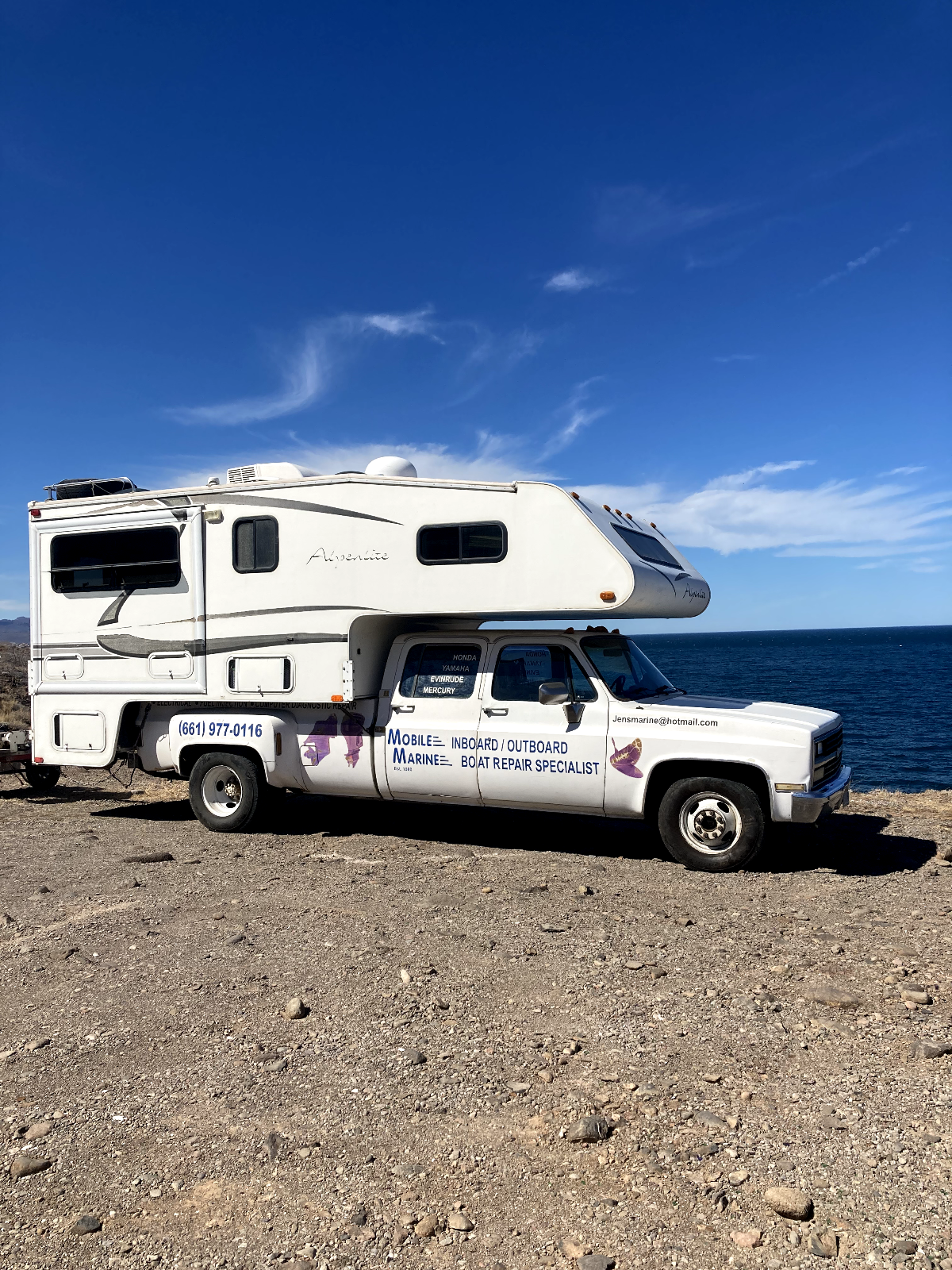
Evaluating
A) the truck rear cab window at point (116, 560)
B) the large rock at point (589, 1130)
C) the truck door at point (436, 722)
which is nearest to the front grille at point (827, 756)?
the truck door at point (436, 722)

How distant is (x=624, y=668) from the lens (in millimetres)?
8055

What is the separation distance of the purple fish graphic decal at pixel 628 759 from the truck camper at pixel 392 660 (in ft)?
0.04

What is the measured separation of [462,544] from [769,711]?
9.87ft

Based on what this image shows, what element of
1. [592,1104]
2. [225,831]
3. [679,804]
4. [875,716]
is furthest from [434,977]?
[875,716]

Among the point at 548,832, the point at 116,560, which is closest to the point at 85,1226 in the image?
the point at 548,832

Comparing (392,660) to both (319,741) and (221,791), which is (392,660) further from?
(221,791)

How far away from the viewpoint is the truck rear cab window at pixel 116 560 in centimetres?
924

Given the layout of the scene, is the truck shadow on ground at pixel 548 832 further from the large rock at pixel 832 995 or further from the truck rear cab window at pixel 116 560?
the truck rear cab window at pixel 116 560

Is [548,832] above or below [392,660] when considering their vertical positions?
below

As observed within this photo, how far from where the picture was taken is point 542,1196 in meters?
3.07

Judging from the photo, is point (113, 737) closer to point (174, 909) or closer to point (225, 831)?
point (225, 831)

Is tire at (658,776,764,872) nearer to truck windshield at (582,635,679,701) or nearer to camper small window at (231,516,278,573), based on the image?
truck windshield at (582,635,679,701)

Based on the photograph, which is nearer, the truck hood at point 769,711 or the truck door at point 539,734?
the truck hood at point 769,711

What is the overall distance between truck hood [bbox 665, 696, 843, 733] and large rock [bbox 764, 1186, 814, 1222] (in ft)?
15.1
